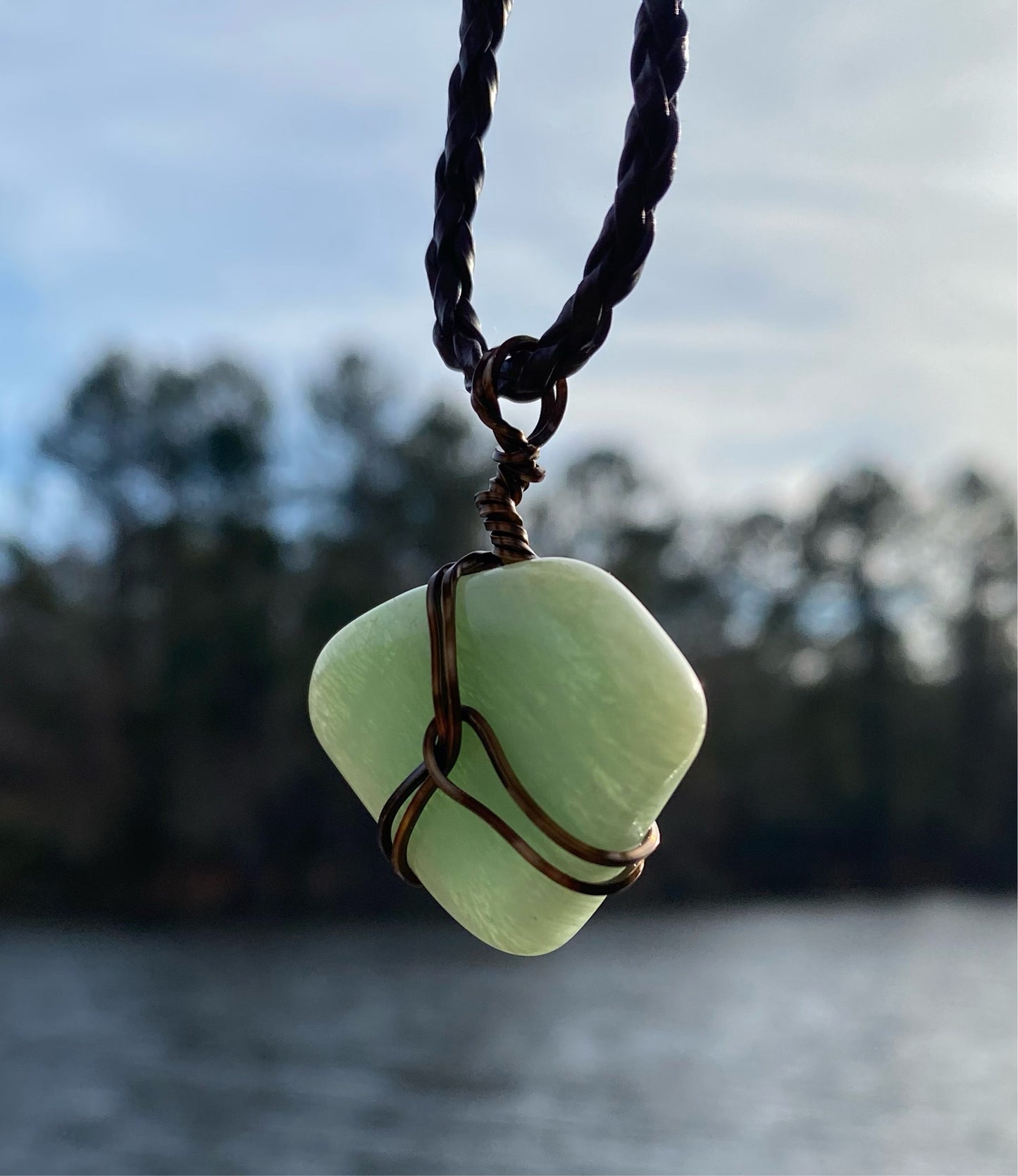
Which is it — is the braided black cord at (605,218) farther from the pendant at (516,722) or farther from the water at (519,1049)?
the water at (519,1049)

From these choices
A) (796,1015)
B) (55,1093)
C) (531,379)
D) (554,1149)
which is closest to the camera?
(531,379)

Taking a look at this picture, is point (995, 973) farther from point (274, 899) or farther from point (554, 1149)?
point (274, 899)

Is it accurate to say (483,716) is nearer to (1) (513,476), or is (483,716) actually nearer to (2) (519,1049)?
(1) (513,476)

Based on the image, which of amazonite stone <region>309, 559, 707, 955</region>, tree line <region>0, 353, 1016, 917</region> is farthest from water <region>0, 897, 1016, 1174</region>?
amazonite stone <region>309, 559, 707, 955</region>

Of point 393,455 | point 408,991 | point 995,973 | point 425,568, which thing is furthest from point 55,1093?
point 995,973

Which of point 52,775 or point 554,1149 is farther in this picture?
point 52,775

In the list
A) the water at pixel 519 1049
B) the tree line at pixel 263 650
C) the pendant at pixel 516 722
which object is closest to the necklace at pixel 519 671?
the pendant at pixel 516 722

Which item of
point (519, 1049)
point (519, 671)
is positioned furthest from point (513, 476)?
point (519, 1049)
